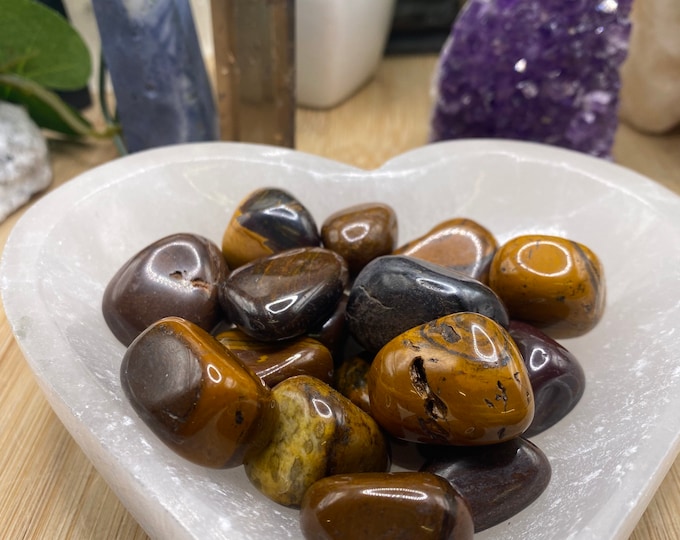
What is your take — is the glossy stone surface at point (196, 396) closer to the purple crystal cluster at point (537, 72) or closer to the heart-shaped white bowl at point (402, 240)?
the heart-shaped white bowl at point (402, 240)

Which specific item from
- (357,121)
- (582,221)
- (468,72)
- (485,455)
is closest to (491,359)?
(485,455)

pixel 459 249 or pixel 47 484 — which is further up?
pixel 459 249

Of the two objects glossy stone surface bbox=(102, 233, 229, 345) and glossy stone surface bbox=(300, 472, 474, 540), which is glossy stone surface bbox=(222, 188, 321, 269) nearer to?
glossy stone surface bbox=(102, 233, 229, 345)

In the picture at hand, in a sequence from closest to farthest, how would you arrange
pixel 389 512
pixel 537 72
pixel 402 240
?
1. pixel 389 512
2. pixel 402 240
3. pixel 537 72

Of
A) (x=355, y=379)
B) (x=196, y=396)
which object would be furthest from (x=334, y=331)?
(x=196, y=396)

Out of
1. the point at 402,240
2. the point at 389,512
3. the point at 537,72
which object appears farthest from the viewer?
the point at 537,72

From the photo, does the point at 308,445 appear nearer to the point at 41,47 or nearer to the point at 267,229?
the point at 267,229

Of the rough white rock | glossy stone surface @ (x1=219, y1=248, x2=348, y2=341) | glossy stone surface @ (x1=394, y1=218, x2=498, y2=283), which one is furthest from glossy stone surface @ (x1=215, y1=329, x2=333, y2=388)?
the rough white rock
